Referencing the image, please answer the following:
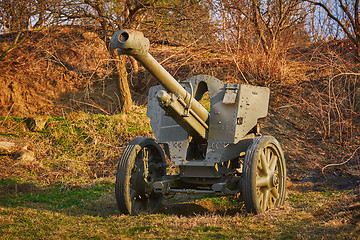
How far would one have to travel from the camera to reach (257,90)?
6.13 m

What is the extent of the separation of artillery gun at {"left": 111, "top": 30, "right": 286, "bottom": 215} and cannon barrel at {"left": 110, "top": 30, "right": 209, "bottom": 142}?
0.01m

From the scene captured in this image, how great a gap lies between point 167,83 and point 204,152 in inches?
56.4

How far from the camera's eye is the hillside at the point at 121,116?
8.30 metres

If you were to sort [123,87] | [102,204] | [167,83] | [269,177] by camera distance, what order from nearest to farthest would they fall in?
[167,83], [269,177], [102,204], [123,87]

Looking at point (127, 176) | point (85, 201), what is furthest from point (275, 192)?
point (85, 201)

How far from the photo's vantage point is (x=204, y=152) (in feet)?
20.6

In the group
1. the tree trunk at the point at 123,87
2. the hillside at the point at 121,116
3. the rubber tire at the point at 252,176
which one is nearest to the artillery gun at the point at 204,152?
the rubber tire at the point at 252,176

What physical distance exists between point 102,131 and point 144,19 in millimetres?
3084

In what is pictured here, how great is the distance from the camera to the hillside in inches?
327

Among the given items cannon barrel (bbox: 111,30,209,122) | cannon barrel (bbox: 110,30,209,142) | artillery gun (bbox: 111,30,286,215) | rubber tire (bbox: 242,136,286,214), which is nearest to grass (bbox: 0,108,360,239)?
rubber tire (bbox: 242,136,286,214)

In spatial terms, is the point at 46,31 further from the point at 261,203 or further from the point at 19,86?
the point at 261,203

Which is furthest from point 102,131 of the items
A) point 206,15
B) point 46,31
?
point 206,15

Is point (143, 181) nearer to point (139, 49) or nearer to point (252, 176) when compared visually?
point (252, 176)

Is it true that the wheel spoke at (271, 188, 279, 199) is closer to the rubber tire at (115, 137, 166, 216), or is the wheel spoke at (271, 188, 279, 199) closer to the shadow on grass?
the shadow on grass
